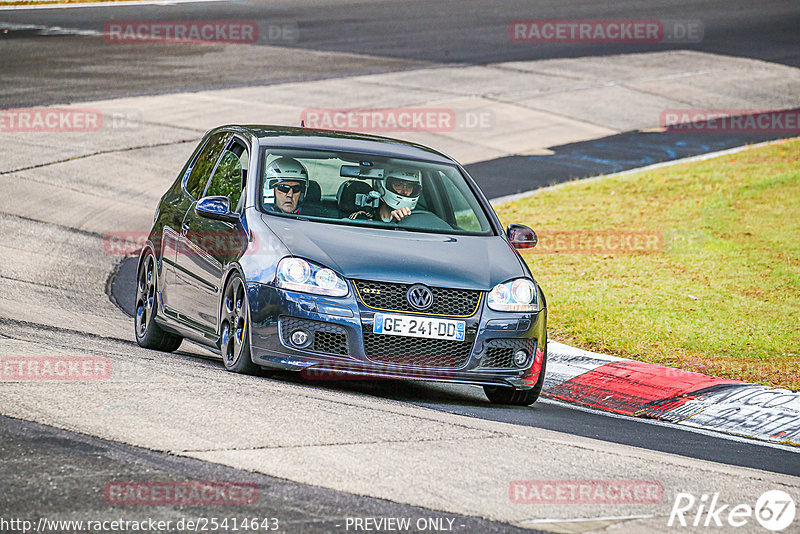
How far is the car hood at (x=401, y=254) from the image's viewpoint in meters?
8.20

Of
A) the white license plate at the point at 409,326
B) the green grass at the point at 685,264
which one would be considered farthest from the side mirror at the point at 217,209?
the green grass at the point at 685,264

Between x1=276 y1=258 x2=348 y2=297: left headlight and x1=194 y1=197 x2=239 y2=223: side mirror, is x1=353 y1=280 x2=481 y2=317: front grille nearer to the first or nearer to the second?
x1=276 y1=258 x2=348 y2=297: left headlight

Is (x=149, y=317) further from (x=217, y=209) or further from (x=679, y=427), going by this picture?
(x=679, y=427)

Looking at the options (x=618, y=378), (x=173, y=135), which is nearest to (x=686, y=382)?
(x=618, y=378)

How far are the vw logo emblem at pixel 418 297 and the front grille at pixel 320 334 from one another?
458 millimetres

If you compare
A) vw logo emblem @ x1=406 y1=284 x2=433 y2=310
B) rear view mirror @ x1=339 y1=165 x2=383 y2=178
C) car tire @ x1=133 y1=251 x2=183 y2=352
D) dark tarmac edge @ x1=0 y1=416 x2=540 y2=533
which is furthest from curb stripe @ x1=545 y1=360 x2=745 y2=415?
dark tarmac edge @ x1=0 y1=416 x2=540 y2=533

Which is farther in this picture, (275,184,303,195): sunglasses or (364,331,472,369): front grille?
(275,184,303,195): sunglasses

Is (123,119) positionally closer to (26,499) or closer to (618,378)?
(618,378)

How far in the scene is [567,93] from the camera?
27000mm

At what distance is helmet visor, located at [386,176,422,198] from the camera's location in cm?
940

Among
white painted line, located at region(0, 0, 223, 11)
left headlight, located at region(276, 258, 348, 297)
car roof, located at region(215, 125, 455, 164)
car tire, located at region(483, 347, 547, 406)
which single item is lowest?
car tire, located at region(483, 347, 547, 406)

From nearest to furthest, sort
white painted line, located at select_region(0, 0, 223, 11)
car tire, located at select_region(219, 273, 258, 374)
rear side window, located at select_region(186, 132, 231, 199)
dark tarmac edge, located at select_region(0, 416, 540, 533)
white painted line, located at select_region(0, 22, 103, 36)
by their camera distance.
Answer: dark tarmac edge, located at select_region(0, 416, 540, 533) → car tire, located at select_region(219, 273, 258, 374) → rear side window, located at select_region(186, 132, 231, 199) → white painted line, located at select_region(0, 22, 103, 36) → white painted line, located at select_region(0, 0, 223, 11)

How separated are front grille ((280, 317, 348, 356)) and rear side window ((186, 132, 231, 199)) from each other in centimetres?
216

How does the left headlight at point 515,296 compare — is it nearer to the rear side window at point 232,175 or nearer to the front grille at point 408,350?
the front grille at point 408,350
